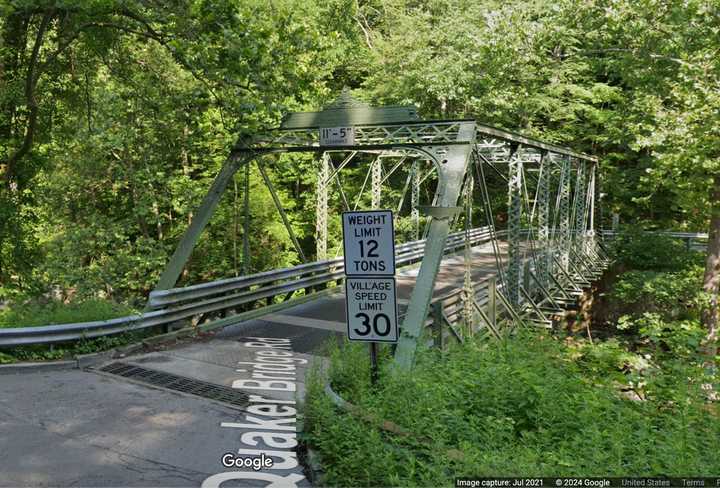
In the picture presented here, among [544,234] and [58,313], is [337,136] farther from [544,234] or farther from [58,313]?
[544,234]

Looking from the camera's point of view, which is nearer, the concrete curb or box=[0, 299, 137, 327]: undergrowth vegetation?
the concrete curb

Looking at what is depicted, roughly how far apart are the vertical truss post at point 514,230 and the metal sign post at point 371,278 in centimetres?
825

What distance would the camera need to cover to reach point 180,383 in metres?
8.60

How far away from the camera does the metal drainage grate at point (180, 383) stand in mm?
8094

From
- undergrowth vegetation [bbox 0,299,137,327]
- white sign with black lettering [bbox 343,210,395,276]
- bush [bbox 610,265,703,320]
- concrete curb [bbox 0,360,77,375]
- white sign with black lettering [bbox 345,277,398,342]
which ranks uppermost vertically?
white sign with black lettering [bbox 343,210,395,276]

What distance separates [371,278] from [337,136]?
19.5 feet

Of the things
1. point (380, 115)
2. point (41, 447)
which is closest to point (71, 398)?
point (41, 447)

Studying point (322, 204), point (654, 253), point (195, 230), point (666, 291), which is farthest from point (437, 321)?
point (654, 253)

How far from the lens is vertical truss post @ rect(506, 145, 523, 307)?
14.4 meters

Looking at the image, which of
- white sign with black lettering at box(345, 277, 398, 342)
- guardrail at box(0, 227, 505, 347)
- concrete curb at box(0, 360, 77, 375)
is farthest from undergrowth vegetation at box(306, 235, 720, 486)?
guardrail at box(0, 227, 505, 347)

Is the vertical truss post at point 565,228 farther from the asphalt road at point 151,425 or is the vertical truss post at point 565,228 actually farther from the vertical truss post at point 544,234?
the asphalt road at point 151,425

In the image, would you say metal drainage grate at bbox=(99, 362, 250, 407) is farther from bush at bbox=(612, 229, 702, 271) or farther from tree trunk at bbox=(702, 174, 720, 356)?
bush at bbox=(612, 229, 702, 271)

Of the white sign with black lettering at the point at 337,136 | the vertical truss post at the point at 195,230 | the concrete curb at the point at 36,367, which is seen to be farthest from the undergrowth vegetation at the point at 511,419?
the vertical truss post at the point at 195,230

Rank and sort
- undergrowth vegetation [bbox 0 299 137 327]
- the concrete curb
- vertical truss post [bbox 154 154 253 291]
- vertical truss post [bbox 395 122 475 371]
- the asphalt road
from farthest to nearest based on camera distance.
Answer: vertical truss post [bbox 154 154 253 291] < undergrowth vegetation [bbox 0 299 137 327] < vertical truss post [bbox 395 122 475 371] < the concrete curb < the asphalt road
